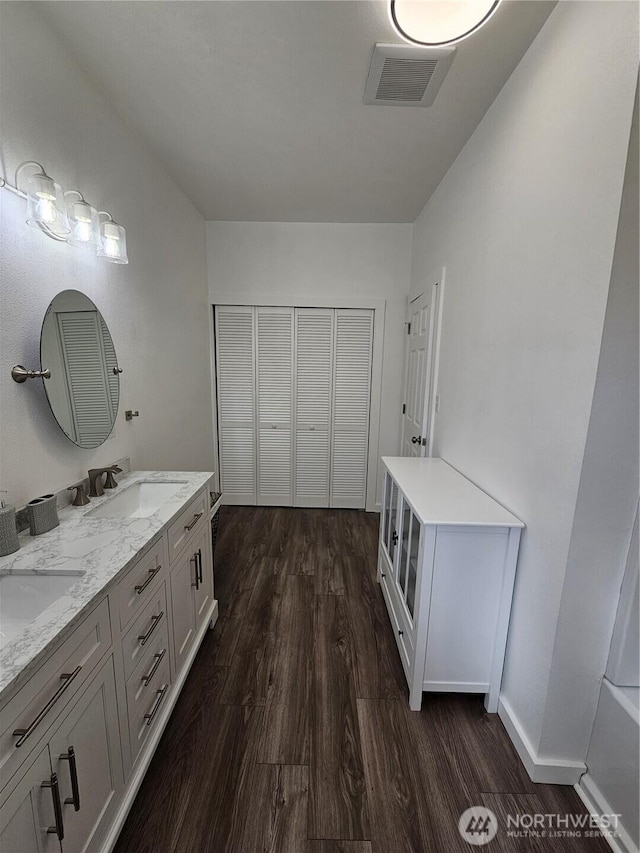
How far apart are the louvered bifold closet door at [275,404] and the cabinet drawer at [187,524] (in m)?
1.73

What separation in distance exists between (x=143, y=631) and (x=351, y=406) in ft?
8.58

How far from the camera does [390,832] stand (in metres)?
1.12

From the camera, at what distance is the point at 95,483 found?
5.13 ft

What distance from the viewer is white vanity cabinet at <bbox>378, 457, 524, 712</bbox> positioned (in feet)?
4.62

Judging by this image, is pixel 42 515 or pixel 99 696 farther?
pixel 42 515

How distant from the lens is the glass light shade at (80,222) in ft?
4.65

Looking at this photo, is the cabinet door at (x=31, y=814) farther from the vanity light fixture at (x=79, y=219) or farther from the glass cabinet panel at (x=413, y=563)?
the vanity light fixture at (x=79, y=219)

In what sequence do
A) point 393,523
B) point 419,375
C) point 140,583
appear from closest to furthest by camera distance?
1. point 140,583
2. point 393,523
3. point 419,375

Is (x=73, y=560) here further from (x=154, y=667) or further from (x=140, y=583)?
(x=154, y=667)

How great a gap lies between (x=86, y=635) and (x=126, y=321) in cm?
158

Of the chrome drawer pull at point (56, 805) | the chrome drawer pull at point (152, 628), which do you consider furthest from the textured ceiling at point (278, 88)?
the chrome drawer pull at point (56, 805)

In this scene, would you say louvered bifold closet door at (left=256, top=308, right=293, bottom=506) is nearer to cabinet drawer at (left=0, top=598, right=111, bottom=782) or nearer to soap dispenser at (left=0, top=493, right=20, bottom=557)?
soap dispenser at (left=0, top=493, right=20, bottom=557)

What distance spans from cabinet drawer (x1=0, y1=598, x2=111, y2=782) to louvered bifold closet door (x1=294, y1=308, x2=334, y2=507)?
2641mm

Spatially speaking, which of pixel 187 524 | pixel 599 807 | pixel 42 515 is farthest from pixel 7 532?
pixel 599 807
